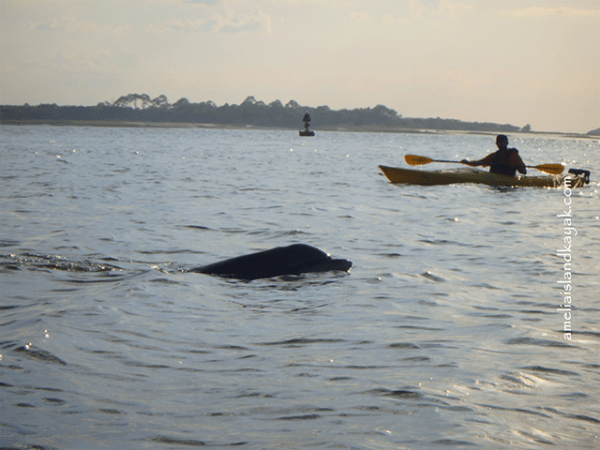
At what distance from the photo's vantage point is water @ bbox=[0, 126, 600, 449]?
367cm

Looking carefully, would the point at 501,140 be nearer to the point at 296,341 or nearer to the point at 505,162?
the point at 505,162

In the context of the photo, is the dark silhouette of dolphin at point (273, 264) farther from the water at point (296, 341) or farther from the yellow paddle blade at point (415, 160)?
the yellow paddle blade at point (415, 160)

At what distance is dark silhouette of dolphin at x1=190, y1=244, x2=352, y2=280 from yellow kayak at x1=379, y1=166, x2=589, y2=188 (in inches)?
440

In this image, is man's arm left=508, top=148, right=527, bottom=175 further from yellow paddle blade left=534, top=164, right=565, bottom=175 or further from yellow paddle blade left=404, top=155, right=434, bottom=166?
yellow paddle blade left=404, top=155, right=434, bottom=166

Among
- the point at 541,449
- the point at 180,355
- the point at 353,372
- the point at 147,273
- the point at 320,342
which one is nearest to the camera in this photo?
the point at 541,449

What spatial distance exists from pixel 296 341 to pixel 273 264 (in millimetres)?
2411

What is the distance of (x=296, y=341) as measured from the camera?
5.31m

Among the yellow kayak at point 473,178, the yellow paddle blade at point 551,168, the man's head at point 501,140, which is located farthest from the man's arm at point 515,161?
the yellow paddle blade at point 551,168

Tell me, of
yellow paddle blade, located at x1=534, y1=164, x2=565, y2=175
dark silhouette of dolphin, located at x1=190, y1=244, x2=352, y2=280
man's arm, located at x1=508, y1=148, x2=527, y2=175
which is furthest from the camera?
yellow paddle blade, located at x1=534, y1=164, x2=565, y2=175

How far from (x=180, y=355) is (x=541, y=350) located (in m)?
2.75

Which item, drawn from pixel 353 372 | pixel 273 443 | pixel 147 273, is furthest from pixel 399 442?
pixel 147 273

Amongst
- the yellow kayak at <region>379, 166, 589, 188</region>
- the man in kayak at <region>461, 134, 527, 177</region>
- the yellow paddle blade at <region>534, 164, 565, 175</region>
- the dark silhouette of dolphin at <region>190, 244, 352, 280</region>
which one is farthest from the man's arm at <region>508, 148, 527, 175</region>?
the dark silhouette of dolphin at <region>190, 244, 352, 280</region>

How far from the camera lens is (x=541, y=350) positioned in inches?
202

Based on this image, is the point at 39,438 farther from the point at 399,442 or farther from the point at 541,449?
the point at 541,449
